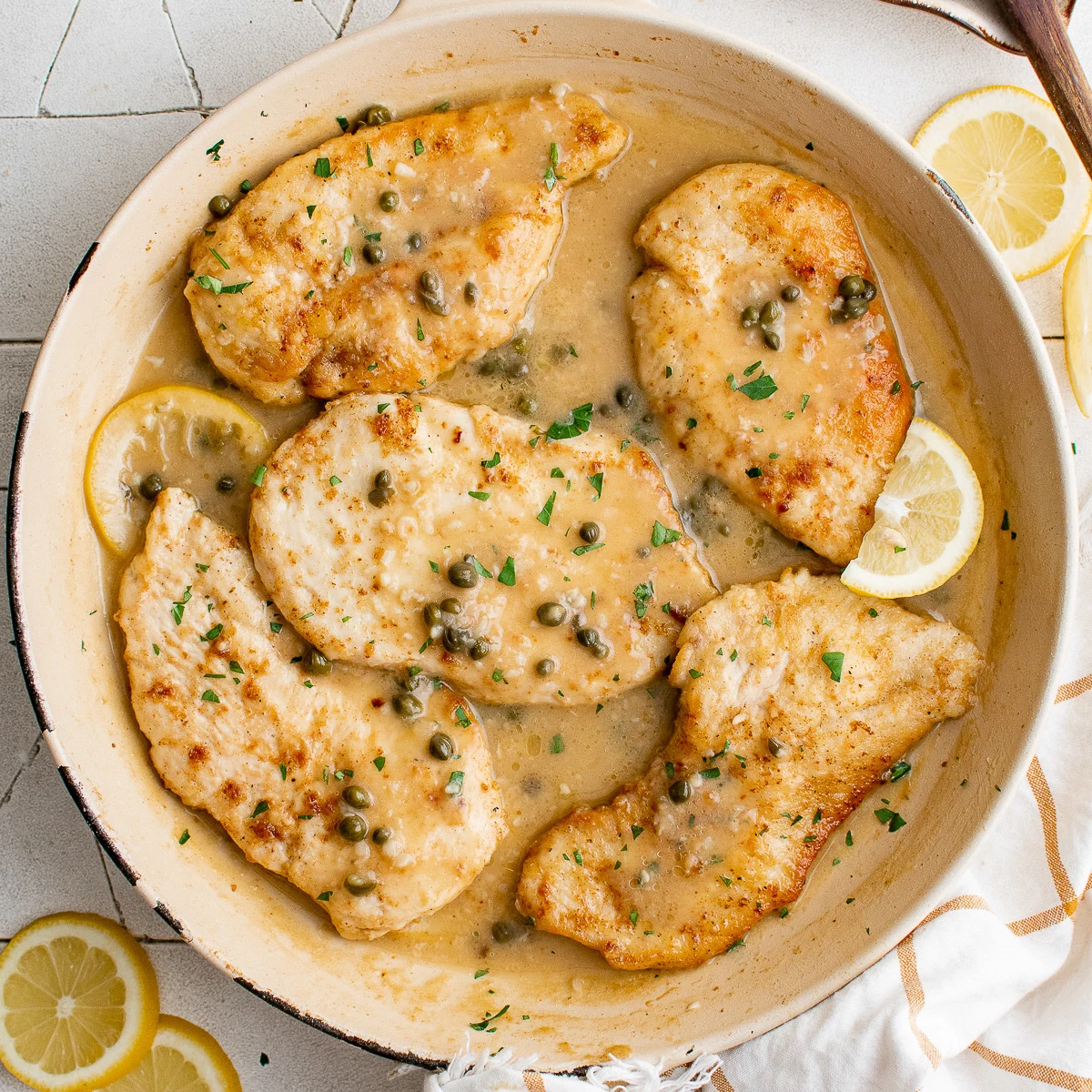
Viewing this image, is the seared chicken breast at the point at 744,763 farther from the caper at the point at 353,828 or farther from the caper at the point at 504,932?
the caper at the point at 353,828

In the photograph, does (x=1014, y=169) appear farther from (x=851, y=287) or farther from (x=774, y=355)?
(x=774, y=355)

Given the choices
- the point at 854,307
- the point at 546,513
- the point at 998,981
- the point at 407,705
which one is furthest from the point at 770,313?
the point at 998,981

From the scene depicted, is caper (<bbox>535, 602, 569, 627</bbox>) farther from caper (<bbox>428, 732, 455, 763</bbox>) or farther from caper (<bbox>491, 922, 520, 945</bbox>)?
caper (<bbox>491, 922, 520, 945</bbox>)

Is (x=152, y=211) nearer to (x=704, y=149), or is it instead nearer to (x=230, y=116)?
(x=230, y=116)

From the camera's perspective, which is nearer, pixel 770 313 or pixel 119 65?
pixel 770 313

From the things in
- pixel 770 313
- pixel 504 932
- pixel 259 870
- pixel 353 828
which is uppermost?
pixel 770 313

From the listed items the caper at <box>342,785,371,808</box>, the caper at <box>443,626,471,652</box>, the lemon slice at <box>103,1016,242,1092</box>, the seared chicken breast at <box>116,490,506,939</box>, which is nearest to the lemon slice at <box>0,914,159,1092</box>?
the lemon slice at <box>103,1016,242,1092</box>

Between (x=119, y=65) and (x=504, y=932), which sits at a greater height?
(x=119, y=65)
